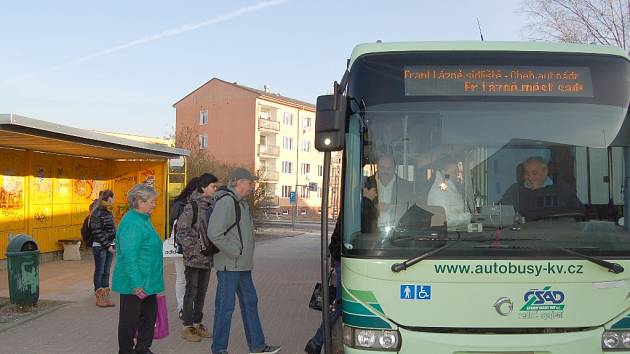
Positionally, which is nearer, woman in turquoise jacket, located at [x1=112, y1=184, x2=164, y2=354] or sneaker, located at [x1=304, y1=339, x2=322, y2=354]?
woman in turquoise jacket, located at [x1=112, y1=184, x2=164, y2=354]

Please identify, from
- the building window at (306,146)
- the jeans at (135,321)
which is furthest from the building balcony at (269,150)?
the jeans at (135,321)

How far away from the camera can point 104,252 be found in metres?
9.06

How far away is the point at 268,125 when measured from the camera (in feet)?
210

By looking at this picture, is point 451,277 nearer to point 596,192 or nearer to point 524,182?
point 524,182

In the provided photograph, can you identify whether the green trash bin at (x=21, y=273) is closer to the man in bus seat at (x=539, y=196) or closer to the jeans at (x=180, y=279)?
the jeans at (x=180, y=279)

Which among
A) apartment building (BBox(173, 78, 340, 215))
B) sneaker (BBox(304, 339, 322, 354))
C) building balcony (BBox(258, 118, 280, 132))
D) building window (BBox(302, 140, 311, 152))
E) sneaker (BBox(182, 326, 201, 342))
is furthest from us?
building window (BBox(302, 140, 311, 152))

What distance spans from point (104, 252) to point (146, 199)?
3713mm

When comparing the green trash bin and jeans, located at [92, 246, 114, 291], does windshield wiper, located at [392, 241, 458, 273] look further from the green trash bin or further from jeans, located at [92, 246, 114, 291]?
the green trash bin

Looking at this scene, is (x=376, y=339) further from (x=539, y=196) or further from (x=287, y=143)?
(x=287, y=143)

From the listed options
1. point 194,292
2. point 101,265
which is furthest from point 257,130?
point 194,292

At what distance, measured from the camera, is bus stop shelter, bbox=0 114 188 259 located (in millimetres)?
11992

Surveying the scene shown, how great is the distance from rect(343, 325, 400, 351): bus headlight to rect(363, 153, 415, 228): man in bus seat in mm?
750

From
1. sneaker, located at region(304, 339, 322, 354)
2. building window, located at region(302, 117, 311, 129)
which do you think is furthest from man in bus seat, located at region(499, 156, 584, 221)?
building window, located at region(302, 117, 311, 129)

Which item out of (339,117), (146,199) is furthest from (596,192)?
(146,199)
